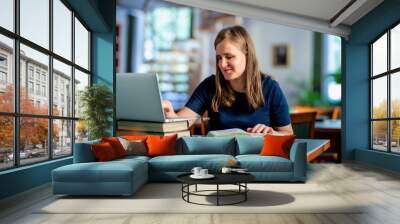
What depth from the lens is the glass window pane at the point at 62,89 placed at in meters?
6.12

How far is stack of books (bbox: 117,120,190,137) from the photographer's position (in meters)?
6.64

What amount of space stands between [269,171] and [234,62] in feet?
7.02

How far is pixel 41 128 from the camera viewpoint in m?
5.59

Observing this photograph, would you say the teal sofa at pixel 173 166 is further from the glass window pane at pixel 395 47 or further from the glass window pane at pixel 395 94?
the glass window pane at pixel 395 47

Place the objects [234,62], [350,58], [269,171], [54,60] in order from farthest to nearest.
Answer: [350,58], [234,62], [54,60], [269,171]

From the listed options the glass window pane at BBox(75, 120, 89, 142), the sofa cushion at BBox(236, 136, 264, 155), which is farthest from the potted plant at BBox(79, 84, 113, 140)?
the sofa cushion at BBox(236, 136, 264, 155)

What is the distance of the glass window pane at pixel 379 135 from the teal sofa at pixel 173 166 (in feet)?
10.2

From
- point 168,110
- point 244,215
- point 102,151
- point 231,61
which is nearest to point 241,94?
point 231,61

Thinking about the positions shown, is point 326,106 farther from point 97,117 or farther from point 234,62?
point 97,117

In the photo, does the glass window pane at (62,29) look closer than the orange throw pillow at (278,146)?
No

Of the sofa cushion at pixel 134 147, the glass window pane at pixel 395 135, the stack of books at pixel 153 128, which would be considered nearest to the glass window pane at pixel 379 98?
the glass window pane at pixel 395 135

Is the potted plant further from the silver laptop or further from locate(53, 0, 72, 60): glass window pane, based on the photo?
locate(53, 0, 72, 60): glass window pane

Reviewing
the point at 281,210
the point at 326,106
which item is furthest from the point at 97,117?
the point at 326,106

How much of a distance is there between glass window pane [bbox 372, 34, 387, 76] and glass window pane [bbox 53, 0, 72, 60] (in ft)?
18.6
